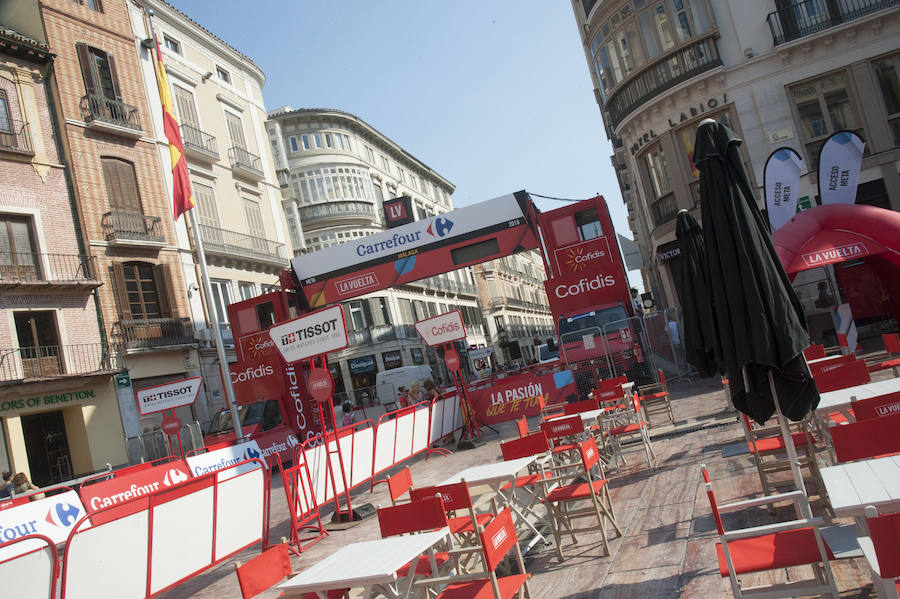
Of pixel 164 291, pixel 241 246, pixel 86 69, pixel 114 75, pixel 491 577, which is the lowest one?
pixel 491 577

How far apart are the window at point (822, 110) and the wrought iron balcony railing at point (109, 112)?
23.5 m

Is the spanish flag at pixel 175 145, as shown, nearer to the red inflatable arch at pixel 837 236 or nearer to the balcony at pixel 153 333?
the balcony at pixel 153 333

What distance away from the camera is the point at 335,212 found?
1855 inches

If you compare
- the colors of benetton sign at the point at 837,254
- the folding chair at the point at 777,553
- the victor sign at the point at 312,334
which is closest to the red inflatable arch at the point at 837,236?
the colors of benetton sign at the point at 837,254

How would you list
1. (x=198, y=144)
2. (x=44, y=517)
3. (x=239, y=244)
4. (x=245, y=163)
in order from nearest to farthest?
(x=44, y=517), (x=198, y=144), (x=239, y=244), (x=245, y=163)

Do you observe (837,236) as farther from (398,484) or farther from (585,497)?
(398,484)

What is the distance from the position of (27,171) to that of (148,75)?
25.0ft

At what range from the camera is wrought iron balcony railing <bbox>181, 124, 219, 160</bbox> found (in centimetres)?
2970

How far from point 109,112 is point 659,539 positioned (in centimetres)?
2671

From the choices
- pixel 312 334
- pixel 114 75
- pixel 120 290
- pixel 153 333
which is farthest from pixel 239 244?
pixel 312 334

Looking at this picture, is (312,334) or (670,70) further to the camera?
(670,70)

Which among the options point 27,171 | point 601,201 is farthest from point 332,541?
point 27,171

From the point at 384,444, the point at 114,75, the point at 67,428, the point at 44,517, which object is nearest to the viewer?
the point at 44,517

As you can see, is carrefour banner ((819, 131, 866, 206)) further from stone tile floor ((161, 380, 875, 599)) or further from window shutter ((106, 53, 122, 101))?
window shutter ((106, 53, 122, 101))
